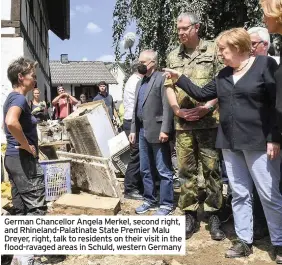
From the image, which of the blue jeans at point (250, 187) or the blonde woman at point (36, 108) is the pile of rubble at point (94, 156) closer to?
the blonde woman at point (36, 108)

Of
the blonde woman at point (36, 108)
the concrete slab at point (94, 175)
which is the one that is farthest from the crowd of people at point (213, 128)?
the blonde woman at point (36, 108)

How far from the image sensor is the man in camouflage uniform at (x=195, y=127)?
363 centimetres

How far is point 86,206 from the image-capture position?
433 centimetres

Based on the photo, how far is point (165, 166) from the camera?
4164 millimetres

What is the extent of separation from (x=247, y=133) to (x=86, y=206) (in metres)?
2.02

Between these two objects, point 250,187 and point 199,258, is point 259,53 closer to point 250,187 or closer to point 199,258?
point 250,187

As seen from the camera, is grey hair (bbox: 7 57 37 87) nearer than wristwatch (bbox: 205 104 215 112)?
Yes

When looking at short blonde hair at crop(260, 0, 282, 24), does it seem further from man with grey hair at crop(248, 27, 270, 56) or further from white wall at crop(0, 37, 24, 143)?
white wall at crop(0, 37, 24, 143)

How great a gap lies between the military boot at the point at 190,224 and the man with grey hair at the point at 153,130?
15.2 inches

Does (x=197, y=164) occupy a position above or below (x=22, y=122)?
below

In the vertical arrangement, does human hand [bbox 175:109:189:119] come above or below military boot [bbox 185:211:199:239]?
above

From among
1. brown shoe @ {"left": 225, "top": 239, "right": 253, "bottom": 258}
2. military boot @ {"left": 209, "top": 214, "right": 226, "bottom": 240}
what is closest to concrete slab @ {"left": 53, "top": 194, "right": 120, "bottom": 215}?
military boot @ {"left": 209, "top": 214, "right": 226, "bottom": 240}

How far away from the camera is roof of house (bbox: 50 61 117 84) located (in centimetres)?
3725

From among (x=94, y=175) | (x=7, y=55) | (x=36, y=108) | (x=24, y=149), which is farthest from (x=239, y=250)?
(x=7, y=55)
